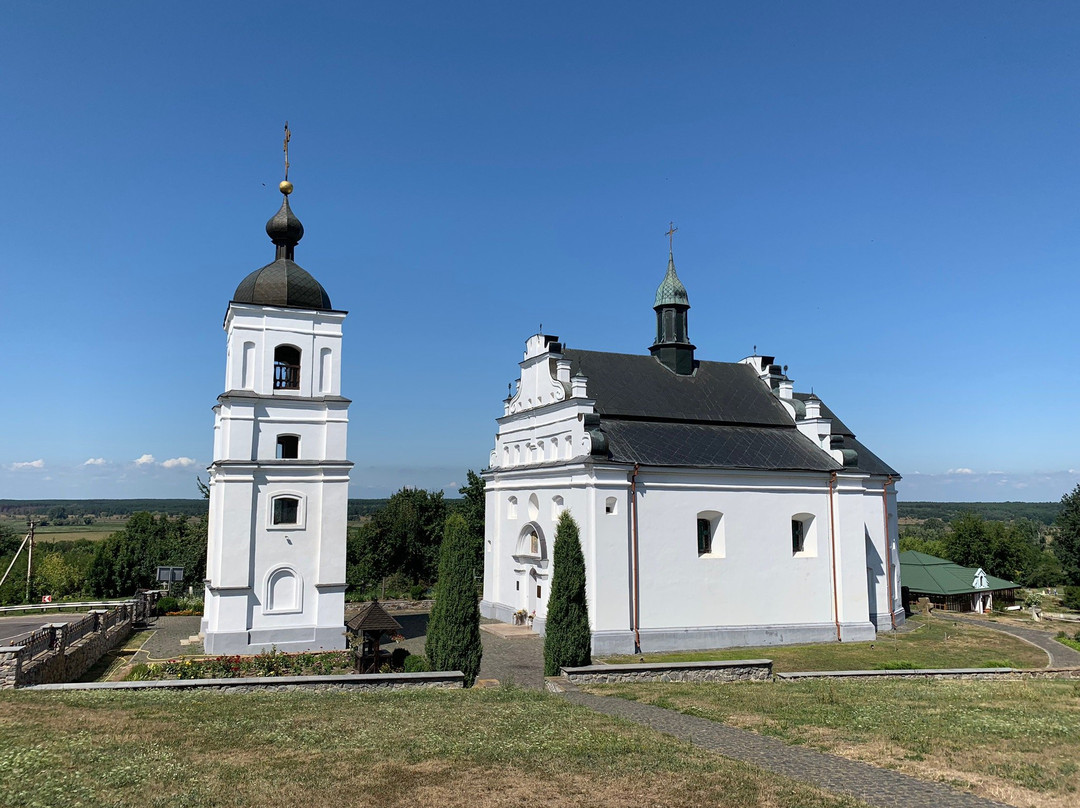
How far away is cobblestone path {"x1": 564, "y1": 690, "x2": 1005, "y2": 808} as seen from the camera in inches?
345

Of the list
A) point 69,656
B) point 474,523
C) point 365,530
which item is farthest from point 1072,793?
point 365,530

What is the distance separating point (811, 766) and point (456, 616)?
9098 mm

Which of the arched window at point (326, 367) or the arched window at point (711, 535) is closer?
the arched window at point (326, 367)

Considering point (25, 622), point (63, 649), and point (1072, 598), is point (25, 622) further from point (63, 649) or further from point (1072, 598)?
point (1072, 598)

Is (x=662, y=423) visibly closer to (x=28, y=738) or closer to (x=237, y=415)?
(x=237, y=415)

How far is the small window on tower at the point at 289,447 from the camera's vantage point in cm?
2377

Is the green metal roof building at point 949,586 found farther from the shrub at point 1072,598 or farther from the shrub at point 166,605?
the shrub at point 166,605

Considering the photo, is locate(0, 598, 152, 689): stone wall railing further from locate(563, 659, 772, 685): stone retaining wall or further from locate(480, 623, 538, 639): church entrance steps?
locate(480, 623, 538, 639): church entrance steps

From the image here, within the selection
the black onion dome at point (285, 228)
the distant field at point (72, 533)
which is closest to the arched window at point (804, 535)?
the black onion dome at point (285, 228)

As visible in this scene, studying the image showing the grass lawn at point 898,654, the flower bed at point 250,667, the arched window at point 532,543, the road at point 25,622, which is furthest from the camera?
the arched window at point 532,543

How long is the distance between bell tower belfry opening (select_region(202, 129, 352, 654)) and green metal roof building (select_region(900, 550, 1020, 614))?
28.1 meters

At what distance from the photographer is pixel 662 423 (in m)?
27.7

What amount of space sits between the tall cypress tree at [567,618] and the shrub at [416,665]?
289 centimetres

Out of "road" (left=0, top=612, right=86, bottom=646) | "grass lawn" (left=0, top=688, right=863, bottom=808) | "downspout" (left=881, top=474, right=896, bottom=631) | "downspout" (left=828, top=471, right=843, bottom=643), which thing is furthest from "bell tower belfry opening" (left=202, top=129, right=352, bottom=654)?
"downspout" (left=881, top=474, right=896, bottom=631)
